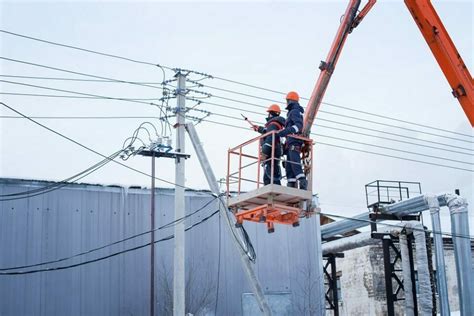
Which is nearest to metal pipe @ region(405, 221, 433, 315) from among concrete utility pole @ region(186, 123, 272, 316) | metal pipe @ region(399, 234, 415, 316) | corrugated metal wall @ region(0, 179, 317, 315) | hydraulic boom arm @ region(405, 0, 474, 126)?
metal pipe @ region(399, 234, 415, 316)

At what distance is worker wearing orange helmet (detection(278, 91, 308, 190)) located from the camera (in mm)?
12969

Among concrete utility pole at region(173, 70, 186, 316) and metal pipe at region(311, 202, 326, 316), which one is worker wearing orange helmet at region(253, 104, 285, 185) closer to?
concrete utility pole at region(173, 70, 186, 316)

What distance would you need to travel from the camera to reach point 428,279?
21.8 m

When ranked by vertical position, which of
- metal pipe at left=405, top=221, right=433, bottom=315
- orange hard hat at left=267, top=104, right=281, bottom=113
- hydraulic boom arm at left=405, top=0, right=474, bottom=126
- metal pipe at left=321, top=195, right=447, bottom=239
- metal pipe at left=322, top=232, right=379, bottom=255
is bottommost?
metal pipe at left=405, top=221, right=433, bottom=315

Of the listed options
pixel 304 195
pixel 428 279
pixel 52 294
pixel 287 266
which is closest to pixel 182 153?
pixel 304 195

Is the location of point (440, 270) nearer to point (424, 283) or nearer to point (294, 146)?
point (424, 283)

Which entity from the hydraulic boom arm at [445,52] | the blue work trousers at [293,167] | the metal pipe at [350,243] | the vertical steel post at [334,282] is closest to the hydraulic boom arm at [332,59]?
the blue work trousers at [293,167]

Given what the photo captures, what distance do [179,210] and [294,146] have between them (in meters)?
4.01

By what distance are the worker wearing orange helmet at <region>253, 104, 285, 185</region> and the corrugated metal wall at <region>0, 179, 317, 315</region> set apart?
8494 millimetres

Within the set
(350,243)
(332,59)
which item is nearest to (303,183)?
(332,59)

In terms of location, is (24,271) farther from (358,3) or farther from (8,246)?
(358,3)

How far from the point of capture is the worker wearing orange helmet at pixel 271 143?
13.2 metres

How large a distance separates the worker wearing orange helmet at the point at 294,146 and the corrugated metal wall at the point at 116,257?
905 centimetres

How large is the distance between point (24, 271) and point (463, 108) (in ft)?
43.9
